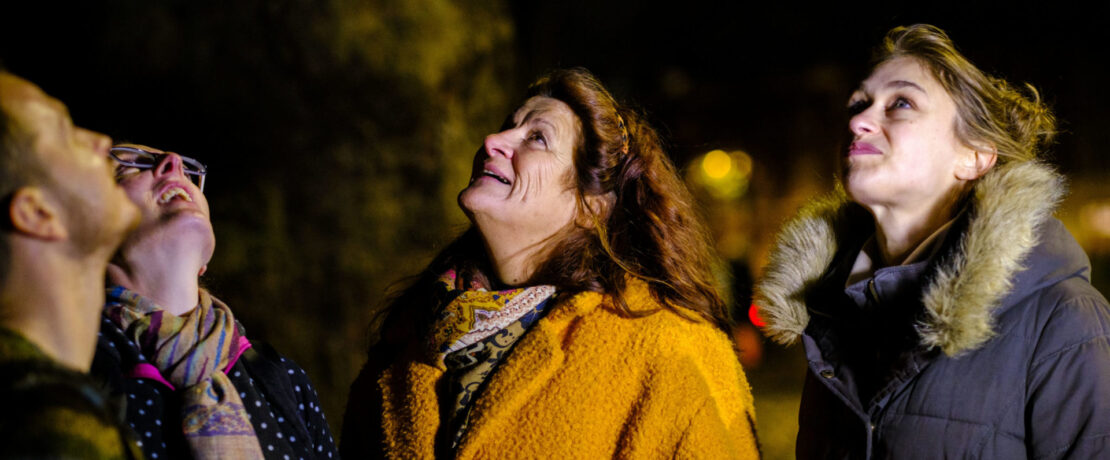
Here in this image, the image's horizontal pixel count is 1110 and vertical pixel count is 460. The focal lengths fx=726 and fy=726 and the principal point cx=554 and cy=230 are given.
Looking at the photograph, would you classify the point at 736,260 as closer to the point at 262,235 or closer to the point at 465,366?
the point at 262,235

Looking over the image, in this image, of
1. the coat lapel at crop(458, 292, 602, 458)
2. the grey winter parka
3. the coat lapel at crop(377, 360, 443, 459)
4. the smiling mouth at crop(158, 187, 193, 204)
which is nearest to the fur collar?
the grey winter parka

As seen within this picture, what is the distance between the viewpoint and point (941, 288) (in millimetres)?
1654

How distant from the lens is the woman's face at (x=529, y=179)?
7.20 feet

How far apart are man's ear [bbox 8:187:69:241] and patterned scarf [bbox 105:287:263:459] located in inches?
26.4

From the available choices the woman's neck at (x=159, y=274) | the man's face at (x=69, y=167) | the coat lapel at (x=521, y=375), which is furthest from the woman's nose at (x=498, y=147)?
the man's face at (x=69, y=167)

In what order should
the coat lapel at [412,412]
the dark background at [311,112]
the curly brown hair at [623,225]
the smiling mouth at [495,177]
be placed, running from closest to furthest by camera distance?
the coat lapel at [412,412] → the curly brown hair at [623,225] → the smiling mouth at [495,177] → the dark background at [311,112]

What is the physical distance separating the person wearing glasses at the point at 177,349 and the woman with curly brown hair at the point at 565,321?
1.46 feet

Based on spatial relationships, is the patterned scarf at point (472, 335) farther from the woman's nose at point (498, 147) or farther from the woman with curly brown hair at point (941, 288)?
the woman with curly brown hair at point (941, 288)

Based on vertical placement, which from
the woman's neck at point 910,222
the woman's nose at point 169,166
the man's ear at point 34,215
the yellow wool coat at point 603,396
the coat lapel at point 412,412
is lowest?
the coat lapel at point 412,412

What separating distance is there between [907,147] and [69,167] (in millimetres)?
1753

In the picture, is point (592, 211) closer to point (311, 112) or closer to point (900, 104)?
point (900, 104)

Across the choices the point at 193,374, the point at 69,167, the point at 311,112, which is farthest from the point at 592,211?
the point at 311,112

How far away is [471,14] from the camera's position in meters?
4.31

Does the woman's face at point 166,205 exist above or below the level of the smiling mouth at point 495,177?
above
